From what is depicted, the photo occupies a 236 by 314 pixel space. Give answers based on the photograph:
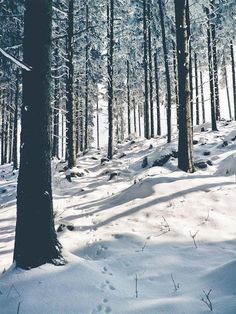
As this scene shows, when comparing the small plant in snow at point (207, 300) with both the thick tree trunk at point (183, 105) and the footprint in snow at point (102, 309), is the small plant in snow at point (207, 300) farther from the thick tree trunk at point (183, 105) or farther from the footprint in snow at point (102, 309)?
the thick tree trunk at point (183, 105)

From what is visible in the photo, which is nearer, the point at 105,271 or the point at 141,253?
the point at 105,271

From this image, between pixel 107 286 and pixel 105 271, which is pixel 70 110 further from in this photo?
pixel 107 286

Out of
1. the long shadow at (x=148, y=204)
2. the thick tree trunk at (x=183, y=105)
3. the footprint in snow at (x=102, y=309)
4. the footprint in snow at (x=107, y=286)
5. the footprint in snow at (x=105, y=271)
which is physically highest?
the thick tree trunk at (x=183, y=105)

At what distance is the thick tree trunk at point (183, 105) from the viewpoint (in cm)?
1095

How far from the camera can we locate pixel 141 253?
5.84 metres

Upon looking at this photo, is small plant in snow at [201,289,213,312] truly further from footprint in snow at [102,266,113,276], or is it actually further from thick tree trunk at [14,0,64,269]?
thick tree trunk at [14,0,64,269]

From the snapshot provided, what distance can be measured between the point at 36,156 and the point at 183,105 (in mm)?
6970

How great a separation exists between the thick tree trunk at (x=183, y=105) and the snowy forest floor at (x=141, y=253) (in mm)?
639

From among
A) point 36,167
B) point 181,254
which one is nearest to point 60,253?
point 36,167

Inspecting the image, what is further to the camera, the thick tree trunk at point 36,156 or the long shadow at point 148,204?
the long shadow at point 148,204

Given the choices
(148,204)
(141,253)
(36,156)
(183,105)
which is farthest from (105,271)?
(183,105)

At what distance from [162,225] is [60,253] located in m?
2.53

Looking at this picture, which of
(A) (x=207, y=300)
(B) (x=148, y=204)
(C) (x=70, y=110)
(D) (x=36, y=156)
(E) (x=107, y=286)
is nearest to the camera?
(A) (x=207, y=300)

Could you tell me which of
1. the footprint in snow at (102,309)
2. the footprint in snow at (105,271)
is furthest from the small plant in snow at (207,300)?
the footprint in snow at (105,271)
